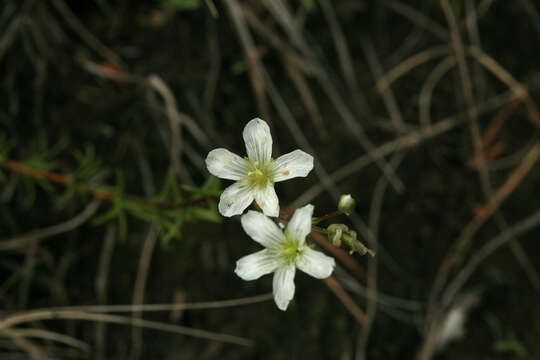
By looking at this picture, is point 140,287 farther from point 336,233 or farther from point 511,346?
point 511,346

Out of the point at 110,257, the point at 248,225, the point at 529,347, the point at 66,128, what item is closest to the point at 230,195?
the point at 248,225

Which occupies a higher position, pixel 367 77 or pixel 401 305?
pixel 367 77

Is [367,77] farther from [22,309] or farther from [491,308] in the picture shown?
[22,309]

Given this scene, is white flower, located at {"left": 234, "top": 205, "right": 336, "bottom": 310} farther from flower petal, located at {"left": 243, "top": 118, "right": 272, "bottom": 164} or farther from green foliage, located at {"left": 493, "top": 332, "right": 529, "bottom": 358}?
green foliage, located at {"left": 493, "top": 332, "right": 529, "bottom": 358}

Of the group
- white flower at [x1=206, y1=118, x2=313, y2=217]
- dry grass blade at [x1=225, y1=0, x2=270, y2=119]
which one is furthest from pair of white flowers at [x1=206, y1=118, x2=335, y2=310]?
dry grass blade at [x1=225, y1=0, x2=270, y2=119]

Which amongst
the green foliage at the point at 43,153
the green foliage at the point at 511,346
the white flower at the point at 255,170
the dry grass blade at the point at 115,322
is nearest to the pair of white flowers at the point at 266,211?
the white flower at the point at 255,170
